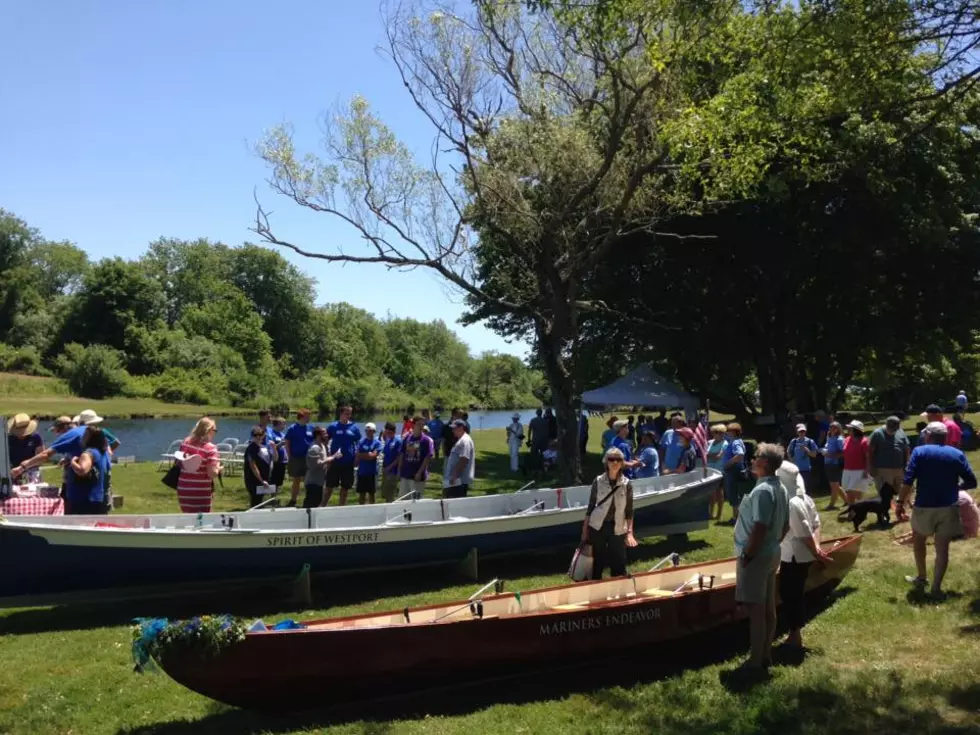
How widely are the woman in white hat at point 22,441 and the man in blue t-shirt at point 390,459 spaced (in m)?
5.03

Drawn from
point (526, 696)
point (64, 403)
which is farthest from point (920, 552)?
point (64, 403)

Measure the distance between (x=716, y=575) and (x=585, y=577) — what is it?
148cm

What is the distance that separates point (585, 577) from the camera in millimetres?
7973

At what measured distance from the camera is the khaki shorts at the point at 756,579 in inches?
243

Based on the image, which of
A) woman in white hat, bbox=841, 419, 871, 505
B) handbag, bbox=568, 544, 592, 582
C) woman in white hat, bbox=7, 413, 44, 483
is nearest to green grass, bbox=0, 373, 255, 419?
woman in white hat, bbox=7, 413, 44, 483

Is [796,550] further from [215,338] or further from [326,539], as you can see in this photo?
[215,338]

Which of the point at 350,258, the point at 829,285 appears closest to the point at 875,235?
the point at 829,285

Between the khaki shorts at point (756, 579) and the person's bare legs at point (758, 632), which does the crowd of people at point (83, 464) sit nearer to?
the khaki shorts at point (756, 579)

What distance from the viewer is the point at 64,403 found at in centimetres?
5222

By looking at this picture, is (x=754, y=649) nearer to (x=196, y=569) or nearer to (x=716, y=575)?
(x=716, y=575)

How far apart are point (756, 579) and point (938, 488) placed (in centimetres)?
281

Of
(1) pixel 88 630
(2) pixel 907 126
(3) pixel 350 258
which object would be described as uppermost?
(2) pixel 907 126

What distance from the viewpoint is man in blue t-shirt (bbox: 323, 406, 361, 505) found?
520 inches

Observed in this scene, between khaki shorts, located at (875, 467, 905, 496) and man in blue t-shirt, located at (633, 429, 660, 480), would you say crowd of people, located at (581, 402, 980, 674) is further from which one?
man in blue t-shirt, located at (633, 429, 660, 480)
